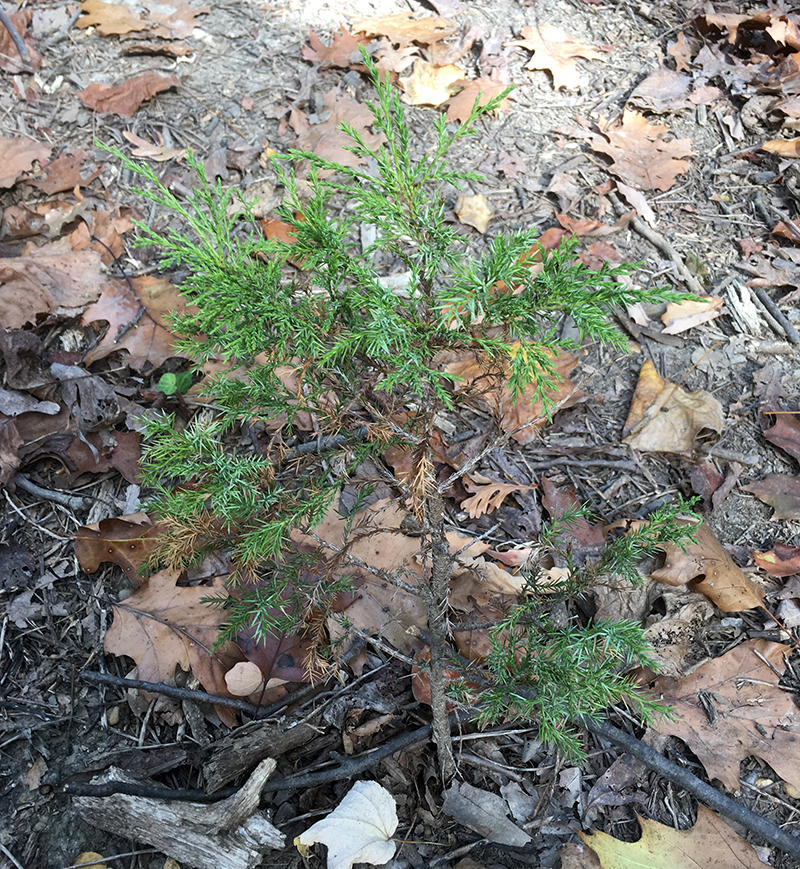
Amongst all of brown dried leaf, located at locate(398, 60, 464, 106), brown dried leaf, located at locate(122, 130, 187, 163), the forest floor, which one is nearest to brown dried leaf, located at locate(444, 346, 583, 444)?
the forest floor

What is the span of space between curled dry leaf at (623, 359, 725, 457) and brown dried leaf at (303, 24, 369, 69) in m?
2.50

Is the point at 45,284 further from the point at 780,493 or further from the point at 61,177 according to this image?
the point at 780,493

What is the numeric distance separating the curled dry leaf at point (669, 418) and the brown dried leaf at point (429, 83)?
2031 millimetres

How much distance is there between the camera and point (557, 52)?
3.83 metres

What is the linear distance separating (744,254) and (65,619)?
3305mm

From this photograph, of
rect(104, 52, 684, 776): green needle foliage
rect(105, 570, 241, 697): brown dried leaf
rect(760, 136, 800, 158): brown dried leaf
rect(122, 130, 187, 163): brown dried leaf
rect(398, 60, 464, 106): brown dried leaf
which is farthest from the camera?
rect(398, 60, 464, 106): brown dried leaf

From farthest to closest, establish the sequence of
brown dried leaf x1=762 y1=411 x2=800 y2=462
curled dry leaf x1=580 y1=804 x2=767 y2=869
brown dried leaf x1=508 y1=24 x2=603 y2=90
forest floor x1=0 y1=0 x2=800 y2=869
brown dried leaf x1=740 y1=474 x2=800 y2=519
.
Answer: brown dried leaf x1=508 y1=24 x2=603 y2=90
brown dried leaf x1=762 y1=411 x2=800 y2=462
brown dried leaf x1=740 y1=474 x2=800 y2=519
forest floor x1=0 y1=0 x2=800 y2=869
curled dry leaf x1=580 y1=804 x2=767 y2=869

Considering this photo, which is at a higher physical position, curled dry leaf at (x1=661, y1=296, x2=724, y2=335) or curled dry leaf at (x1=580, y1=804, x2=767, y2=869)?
curled dry leaf at (x1=661, y1=296, x2=724, y2=335)

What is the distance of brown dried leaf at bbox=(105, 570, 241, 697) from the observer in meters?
2.05

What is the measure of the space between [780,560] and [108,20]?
14.5 feet

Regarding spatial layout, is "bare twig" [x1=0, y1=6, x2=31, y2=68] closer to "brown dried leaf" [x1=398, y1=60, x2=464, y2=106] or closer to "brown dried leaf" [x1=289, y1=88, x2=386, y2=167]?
"brown dried leaf" [x1=289, y1=88, x2=386, y2=167]

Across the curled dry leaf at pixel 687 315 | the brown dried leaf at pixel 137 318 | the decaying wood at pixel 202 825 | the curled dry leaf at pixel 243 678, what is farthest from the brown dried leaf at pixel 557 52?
the decaying wood at pixel 202 825

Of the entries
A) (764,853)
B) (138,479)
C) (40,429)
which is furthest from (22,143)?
(764,853)

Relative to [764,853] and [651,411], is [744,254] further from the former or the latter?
[764,853]
